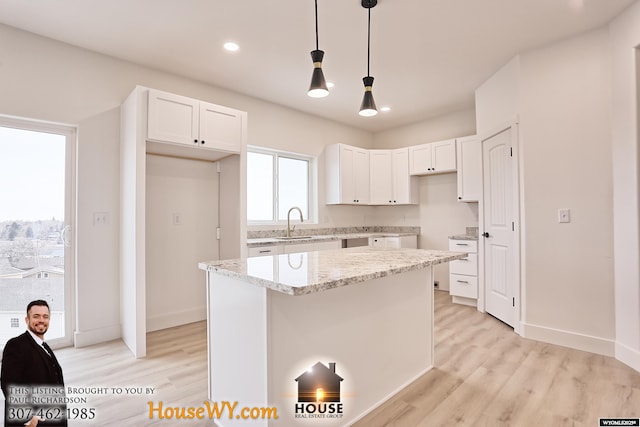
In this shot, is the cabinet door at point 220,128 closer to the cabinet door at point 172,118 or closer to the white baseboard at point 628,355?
the cabinet door at point 172,118

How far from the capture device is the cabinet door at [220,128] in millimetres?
3117

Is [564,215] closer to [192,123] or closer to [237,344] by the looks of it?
[237,344]

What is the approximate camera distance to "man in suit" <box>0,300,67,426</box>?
1.44m

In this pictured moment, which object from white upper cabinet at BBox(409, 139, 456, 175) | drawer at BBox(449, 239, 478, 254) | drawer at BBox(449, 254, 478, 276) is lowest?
drawer at BBox(449, 254, 478, 276)

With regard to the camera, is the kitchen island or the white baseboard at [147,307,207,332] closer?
the kitchen island

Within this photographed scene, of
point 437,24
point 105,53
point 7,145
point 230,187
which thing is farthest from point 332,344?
point 105,53

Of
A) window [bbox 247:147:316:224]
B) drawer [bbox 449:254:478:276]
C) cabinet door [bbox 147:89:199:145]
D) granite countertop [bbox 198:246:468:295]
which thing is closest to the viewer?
granite countertop [bbox 198:246:468:295]

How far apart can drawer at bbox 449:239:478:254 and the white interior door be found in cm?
29

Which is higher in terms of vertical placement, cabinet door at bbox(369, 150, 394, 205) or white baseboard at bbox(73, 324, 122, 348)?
cabinet door at bbox(369, 150, 394, 205)

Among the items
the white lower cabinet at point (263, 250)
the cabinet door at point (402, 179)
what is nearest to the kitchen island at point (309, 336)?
the white lower cabinet at point (263, 250)

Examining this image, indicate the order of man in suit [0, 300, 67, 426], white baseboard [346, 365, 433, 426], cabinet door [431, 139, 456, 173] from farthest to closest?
1. cabinet door [431, 139, 456, 173]
2. white baseboard [346, 365, 433, 426]
3. man in suit [0, 300, 67, 426]

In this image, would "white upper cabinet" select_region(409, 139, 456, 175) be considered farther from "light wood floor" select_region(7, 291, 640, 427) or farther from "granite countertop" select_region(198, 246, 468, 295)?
"granite countertop" select_region(198, 246, 468, 295)

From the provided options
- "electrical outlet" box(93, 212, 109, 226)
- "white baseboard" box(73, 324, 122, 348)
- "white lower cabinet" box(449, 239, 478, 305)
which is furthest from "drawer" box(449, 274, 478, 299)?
"electrical outlet" box(93, 212, 109, 226)

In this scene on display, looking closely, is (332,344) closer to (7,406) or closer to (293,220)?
(7,406)
